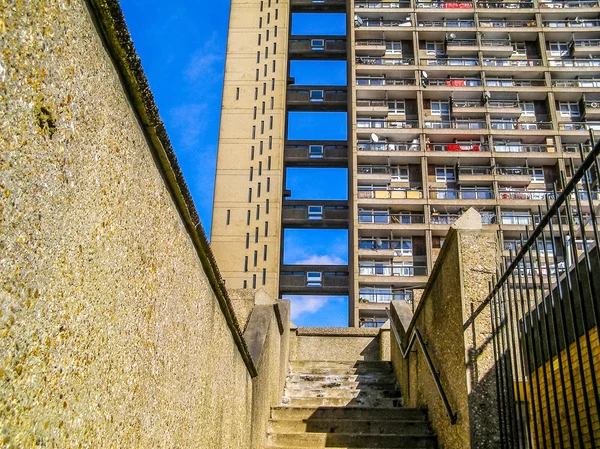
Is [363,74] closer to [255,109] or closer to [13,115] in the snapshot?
[255,109]

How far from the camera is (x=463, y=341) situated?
5535 mm

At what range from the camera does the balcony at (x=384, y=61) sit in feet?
153

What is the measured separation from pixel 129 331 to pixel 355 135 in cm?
4313

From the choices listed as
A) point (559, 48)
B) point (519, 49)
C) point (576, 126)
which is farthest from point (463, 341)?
point (559, 48)

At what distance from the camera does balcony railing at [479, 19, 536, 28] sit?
155 feet

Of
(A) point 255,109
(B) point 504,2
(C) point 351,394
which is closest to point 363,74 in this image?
(A) point 255,109

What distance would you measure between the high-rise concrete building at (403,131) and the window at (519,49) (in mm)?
103

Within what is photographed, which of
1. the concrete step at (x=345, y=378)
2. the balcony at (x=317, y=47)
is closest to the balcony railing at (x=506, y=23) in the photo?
the balcony at (x=317, y=47)

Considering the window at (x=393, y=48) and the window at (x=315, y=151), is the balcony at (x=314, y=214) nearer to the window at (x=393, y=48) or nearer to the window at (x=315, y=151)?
the window at (x=315, y=151)

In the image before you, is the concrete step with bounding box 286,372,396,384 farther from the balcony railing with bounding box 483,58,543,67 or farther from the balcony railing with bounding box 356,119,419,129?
the balcony railing with bounding box 483,58,543,67

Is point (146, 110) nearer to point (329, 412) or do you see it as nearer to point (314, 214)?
point (329, 412)

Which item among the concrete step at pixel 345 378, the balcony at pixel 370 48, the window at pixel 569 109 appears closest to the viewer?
the concrete step at pixel 345 378

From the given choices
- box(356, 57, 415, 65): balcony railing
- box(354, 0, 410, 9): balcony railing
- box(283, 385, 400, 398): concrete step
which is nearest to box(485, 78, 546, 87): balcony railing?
box(356, 57, 415, 65): balcony railing

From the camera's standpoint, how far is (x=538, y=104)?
1822 inches
